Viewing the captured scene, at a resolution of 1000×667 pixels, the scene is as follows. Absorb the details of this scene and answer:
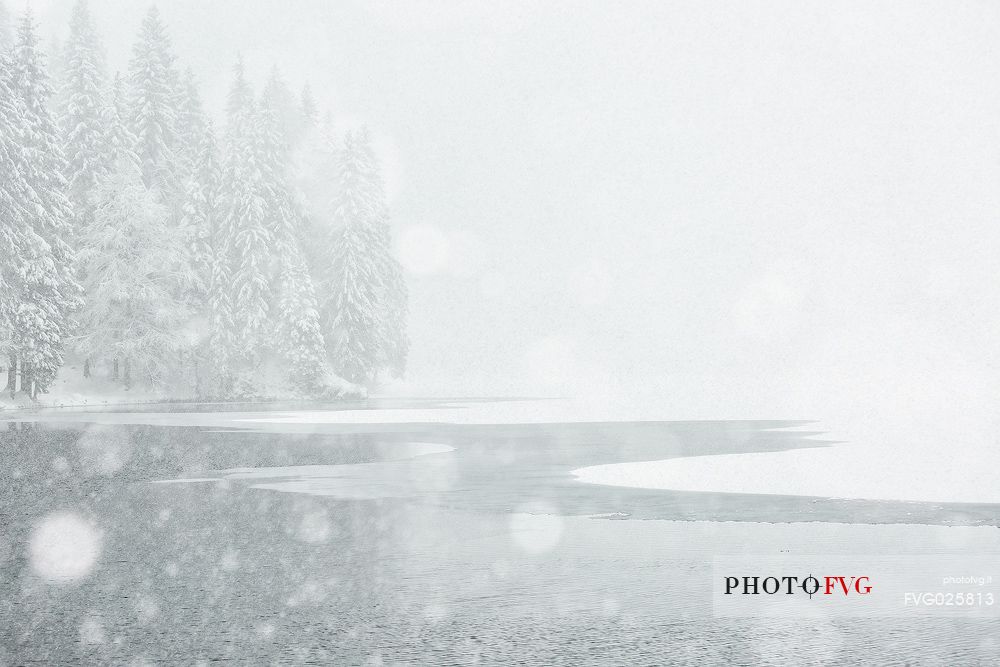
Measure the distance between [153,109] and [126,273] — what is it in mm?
11232

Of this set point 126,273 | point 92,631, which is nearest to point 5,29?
point 126,273

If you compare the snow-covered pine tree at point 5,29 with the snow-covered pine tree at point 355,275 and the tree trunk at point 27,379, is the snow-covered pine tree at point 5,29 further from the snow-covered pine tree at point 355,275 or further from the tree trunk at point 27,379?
the snow-covered pine tree at point 355,275

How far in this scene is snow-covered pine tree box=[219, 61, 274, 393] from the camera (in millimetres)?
57656

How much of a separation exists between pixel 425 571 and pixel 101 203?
149ft

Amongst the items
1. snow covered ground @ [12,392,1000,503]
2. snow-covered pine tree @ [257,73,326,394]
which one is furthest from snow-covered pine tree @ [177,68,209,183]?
snow covered ground @ [12,392,1000,503]

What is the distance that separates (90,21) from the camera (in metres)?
59.0

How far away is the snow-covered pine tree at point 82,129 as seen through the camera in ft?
175

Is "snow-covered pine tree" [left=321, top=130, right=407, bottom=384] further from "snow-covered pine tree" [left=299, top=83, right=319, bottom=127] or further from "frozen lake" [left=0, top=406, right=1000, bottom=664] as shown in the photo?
"frozen lake" [left=0, top=406, right=1000, bottom=664]

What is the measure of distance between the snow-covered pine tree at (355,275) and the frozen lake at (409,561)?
4007cm

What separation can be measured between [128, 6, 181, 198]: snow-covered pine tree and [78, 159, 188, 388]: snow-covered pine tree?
5.74 metres

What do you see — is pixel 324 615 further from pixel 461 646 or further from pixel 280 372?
pixel 280 372

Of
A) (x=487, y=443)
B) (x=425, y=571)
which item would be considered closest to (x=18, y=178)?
(x=487, y=443)

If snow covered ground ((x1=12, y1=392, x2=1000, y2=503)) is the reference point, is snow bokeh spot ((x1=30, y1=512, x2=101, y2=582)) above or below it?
above

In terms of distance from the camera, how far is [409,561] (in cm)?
1152
